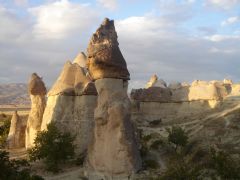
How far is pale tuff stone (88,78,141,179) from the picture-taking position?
16.6 metres

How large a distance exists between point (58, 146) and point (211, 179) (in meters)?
8.23

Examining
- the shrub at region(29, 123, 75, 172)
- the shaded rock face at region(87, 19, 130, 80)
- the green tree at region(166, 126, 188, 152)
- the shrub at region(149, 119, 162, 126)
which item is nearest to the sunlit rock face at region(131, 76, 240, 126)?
the shrub at region(149, 119, 162, 126)

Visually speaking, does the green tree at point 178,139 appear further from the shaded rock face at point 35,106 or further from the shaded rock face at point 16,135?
the shaded rock face at point 16,135

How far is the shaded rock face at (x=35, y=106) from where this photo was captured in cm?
2545

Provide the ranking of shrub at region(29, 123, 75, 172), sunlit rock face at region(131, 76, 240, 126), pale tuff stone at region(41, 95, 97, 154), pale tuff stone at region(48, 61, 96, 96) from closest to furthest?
shrub at region(29, 123, 75, 172) < pale tuff stone at region(41, 95, 97, 154) < pale tuff stone at region(48, 61, 96, 96) < sunlit rock face at region(131, 76, 240, 126)

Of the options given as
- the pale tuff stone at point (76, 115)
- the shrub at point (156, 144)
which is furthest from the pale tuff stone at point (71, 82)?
the shrub at point (156, 144)

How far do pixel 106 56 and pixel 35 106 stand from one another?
1047 cm

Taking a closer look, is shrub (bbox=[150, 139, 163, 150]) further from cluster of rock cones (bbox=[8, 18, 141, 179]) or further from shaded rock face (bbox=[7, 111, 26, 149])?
shaded rock face (bbox=[7, 111, 26, 149])

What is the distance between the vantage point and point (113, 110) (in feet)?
56.1

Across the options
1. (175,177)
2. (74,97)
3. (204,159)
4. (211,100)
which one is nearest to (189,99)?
(211,100)

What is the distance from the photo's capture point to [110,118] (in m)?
17.1

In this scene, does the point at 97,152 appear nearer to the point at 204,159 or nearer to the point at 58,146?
the point at 58,146

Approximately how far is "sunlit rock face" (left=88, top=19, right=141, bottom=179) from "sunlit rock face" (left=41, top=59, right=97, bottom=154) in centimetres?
437

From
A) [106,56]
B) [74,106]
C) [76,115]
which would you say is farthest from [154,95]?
[106,56]
